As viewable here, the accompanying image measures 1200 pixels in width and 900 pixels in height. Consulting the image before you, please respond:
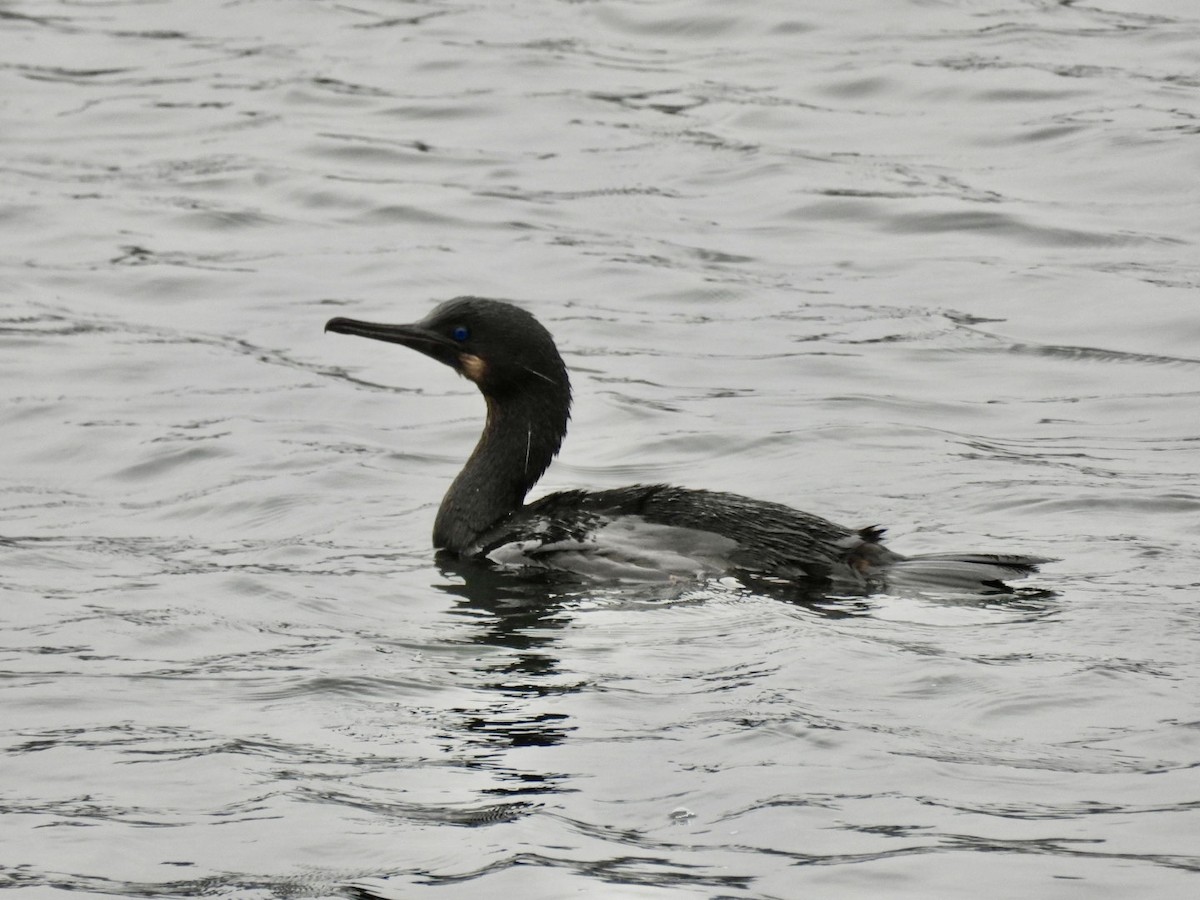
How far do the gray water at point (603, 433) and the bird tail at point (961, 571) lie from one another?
0.40 ft

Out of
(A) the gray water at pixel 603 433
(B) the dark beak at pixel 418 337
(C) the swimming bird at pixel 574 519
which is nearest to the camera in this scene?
(A) the gray water at pixel 603 433

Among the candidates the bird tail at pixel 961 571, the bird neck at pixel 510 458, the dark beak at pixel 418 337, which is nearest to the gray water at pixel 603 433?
the bird tail at pixel 961 571

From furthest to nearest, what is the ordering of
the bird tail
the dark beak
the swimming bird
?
the dark beak, the swimming bird, the bird tail

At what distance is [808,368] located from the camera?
11.9m

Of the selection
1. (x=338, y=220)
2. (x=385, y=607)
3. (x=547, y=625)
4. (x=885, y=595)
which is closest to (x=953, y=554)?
(x=885, y=595)

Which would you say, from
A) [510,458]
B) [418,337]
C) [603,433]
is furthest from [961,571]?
[603,433]

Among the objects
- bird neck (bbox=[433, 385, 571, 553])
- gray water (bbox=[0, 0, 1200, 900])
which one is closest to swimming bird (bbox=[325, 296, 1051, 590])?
bird neck (bbox=[433, 385, 571, 553])

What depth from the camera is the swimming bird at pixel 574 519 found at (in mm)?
Answer: 8102

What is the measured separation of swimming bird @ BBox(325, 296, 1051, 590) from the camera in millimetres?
8102

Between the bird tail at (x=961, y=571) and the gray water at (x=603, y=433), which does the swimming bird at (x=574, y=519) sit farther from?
the gray water at (x=603, y=433)

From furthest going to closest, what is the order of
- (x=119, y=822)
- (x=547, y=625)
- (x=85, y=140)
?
(x=85, y=140) → (x=547, y=625) → (x=119, y=822)

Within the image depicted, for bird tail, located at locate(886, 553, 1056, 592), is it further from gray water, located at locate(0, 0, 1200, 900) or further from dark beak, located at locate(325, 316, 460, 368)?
dark beak, located at locate(325, 316, 460, 368)

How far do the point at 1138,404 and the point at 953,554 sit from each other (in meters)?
3.39

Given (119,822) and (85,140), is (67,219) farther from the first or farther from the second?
(119,822)
